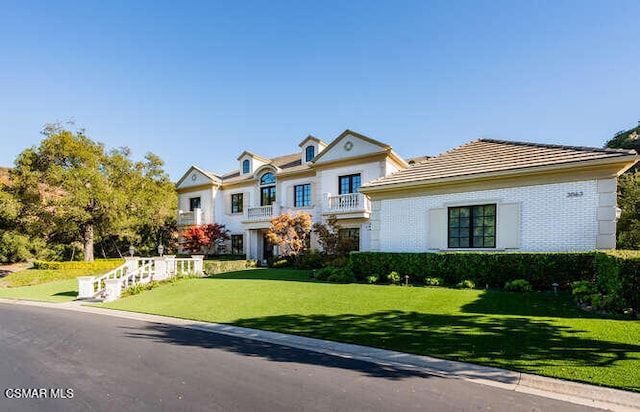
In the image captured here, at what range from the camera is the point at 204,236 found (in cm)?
2681

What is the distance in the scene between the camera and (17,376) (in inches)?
213

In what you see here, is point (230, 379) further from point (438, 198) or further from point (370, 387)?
point (438, 198)

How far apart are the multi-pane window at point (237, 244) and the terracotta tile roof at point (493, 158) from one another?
16008 mm

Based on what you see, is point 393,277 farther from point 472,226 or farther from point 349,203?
point 349,203

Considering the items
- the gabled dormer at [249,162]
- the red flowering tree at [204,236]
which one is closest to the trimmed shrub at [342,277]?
the red flowering tree at [204,236]

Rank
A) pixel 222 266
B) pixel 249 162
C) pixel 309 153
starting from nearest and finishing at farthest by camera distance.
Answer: pixel 222 266
pixel 309 153
pixel 249 162

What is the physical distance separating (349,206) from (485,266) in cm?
1029

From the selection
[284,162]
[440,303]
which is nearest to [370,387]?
[440,303]

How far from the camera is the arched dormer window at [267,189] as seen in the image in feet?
86.8

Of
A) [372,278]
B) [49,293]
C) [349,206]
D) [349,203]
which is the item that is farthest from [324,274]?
[49,293]

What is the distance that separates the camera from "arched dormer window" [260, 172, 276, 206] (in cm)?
2645

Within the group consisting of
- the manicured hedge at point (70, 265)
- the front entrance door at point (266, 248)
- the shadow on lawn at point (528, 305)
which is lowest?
the manicured hedge at point (70, 265)

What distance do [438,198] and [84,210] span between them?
24540mm

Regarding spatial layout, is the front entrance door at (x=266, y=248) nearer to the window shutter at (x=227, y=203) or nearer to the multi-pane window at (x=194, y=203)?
the window shutter at (x=227, y=203)
